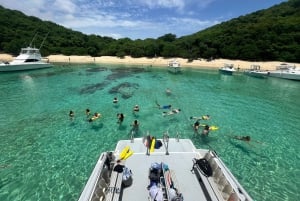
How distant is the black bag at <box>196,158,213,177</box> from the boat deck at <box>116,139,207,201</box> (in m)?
0.45

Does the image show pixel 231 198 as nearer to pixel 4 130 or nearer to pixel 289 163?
pixel 289 163

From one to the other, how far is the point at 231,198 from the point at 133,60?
72.5 meters

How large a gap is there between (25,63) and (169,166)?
168ft

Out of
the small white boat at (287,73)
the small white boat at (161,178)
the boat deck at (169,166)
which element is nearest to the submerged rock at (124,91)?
the boat deck at (169,166)

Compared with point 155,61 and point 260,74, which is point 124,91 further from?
point 155,61

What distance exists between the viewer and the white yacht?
44647mm

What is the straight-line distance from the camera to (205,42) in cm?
7156

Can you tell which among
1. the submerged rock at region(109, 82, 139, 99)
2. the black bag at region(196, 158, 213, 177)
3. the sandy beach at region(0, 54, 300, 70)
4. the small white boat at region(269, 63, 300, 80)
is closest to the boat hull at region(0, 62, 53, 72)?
the sandy beach at region(0, 54, 300, 70)

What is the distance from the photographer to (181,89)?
3206 cm

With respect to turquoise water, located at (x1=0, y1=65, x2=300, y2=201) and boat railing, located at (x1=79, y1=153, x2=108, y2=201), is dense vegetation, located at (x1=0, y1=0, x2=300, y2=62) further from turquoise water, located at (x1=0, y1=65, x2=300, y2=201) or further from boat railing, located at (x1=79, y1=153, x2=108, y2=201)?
boat railing, located at (x1=79, y1=153, x2=108, y2=201)

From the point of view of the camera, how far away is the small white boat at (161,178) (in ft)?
22.9

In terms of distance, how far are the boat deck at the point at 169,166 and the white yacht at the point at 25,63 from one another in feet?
154

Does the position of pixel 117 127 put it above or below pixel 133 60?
below

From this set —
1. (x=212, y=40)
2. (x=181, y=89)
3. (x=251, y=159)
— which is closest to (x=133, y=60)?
(x=212, y=40)
